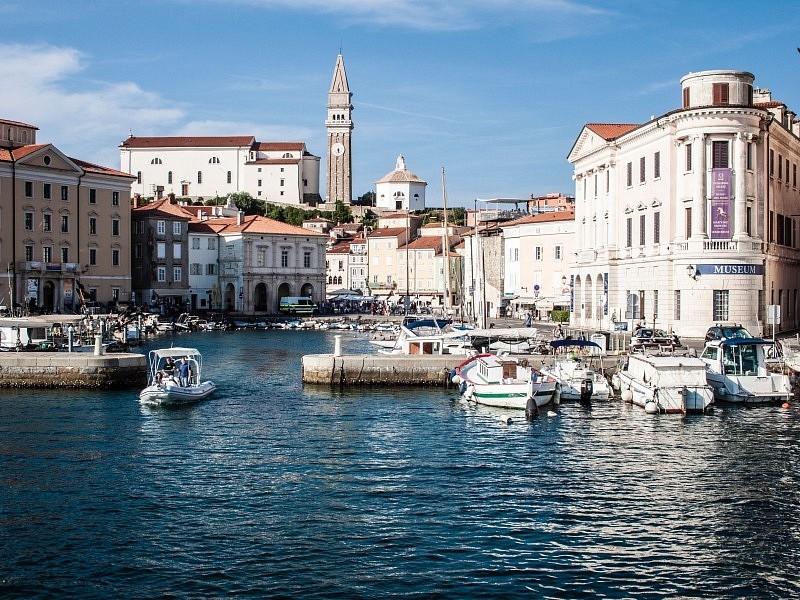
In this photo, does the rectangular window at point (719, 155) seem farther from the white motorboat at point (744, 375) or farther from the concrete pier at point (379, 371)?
the concrete pier at point (379, 371)

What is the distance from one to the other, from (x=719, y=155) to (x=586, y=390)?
68.4 ft

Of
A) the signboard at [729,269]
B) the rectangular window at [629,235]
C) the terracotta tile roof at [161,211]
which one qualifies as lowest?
the signboard at [729,269]

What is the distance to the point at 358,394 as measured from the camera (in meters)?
39.9

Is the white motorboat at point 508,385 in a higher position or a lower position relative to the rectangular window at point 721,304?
lower

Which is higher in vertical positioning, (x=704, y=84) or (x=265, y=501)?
(x=704, y=84)

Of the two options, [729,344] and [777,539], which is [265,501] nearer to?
[777,539]

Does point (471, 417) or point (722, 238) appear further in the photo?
point (722, 238)

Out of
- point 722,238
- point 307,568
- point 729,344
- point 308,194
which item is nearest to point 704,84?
point 722,238

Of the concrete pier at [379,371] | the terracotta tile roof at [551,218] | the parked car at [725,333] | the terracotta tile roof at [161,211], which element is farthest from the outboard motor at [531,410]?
the terracotta tile roof at [161,211]

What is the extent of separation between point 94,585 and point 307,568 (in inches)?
143

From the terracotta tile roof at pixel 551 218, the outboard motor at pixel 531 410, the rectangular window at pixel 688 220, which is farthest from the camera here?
the terracotta tile roof at pixel 551 218

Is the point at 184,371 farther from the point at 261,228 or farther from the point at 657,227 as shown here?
the point at 261,228

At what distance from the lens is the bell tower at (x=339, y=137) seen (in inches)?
7308

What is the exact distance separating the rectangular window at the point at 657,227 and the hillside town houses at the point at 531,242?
103 millimetres
